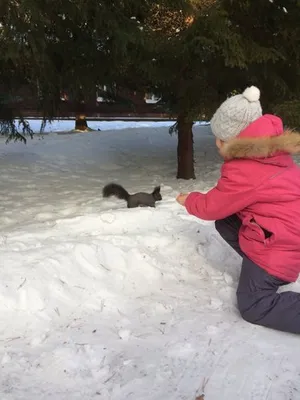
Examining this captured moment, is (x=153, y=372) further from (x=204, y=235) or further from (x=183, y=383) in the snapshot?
(x=204, y=235)

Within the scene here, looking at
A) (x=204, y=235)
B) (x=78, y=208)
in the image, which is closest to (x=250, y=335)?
(x=204, y=235)

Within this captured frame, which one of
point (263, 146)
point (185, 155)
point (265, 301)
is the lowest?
point (265, 301)

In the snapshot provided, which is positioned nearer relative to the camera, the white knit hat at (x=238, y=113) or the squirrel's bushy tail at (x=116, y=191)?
the white knit hat at (x=238, y=113)

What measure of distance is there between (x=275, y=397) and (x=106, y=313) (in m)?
1.30

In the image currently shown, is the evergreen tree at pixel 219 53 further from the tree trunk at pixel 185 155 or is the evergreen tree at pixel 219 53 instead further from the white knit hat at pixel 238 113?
the white knit hat at pixel 238 113

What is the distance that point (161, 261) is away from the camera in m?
3.97

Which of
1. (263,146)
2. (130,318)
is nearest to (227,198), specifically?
(263,146)

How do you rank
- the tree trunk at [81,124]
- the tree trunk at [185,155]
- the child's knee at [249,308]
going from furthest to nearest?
the tree trunk at [81,124] → the tree trunk at [185,155] → the child's knee at [249,308]

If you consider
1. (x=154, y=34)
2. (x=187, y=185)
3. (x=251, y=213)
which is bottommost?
(x=187, y=185)

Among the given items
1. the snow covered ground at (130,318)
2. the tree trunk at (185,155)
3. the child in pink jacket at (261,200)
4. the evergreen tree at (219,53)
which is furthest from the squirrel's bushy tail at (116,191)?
the child in pink jacket at (261,200)

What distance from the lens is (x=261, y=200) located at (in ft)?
9.98

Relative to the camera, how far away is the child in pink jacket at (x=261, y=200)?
9.84 feet

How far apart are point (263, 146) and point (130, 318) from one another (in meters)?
1.42

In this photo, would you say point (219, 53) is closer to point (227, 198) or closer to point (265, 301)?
point (227, 198)
